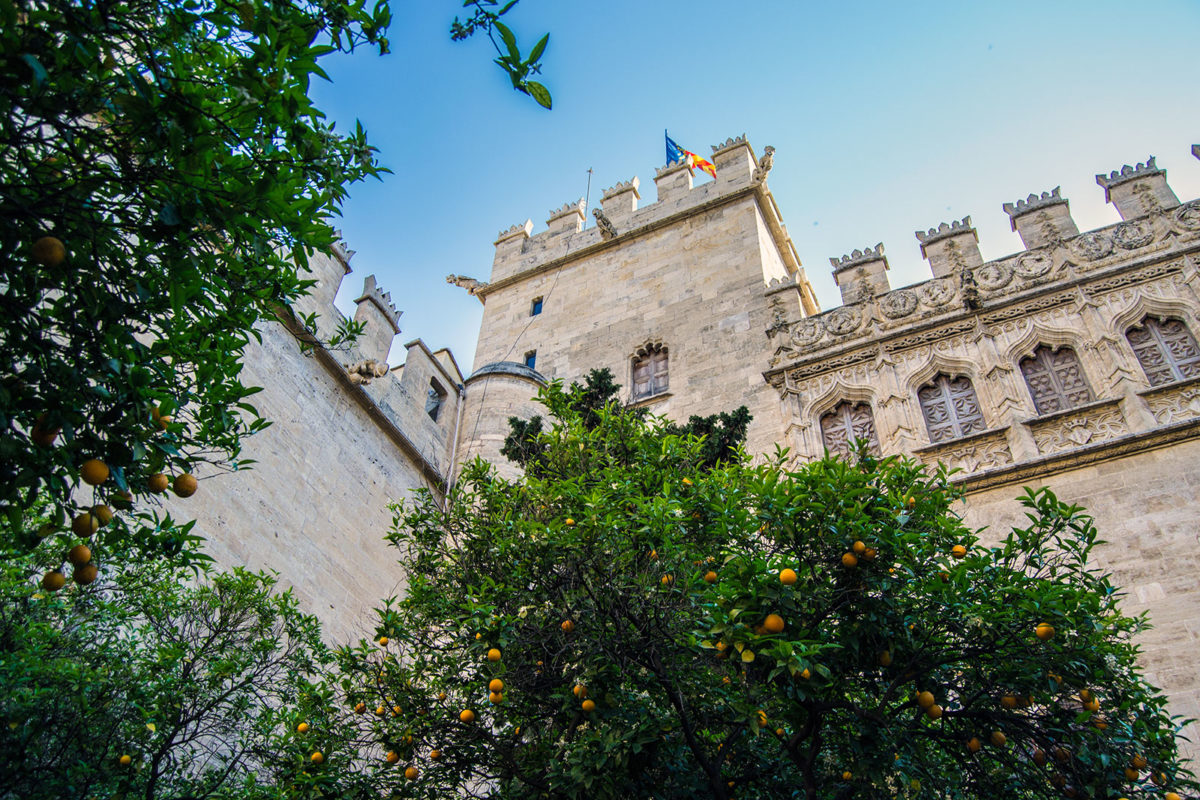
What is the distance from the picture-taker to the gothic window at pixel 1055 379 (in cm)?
1047

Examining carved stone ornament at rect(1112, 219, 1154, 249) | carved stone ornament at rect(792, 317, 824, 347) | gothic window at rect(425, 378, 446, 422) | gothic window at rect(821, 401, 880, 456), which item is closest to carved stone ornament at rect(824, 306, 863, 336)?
carved stone ornament at rect(792, 317, 824, 347)

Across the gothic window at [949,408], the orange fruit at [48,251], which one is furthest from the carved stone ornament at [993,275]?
the orange fruit at [48,251]

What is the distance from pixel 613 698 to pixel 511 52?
3.67 m

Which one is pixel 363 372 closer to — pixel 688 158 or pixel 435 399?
pixel 435 399

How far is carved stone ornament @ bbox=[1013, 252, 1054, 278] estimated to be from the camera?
11.6 metres

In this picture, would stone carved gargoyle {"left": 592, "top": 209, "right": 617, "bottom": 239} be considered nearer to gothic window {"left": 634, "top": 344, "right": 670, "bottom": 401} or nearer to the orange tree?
gothic window {"left": 634, "top": 344, "right": 670, "bottom": 401}

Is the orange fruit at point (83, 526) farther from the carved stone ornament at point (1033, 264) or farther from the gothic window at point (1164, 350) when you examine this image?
the carved stone ornament at point (1033, 264)

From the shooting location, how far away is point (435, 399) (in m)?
14.3

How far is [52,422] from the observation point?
9.68 feet

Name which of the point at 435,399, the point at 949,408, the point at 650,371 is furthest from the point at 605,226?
the point at 949,408

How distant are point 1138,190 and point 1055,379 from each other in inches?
134

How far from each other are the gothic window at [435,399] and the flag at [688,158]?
25.8ft

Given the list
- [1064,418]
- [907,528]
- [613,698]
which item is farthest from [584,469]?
[1064,418]

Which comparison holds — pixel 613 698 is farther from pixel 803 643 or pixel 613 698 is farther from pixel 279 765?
pixel 279 765
